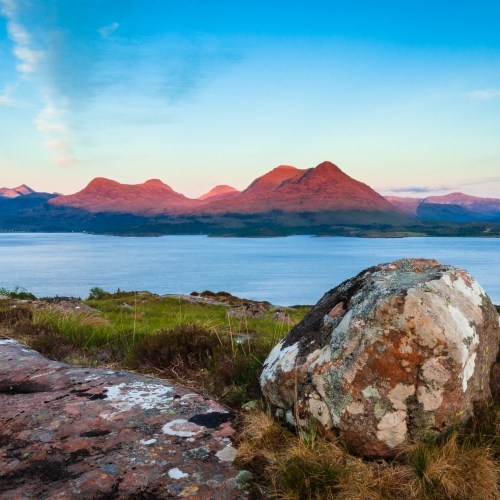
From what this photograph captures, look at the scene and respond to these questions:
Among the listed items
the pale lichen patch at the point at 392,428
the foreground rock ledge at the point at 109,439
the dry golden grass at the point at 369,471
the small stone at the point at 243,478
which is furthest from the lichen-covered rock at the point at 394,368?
the foreground rock ledge at the point at 109,439

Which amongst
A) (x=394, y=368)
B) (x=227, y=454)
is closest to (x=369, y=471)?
(x=394, y=368)

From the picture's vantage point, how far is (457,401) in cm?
387

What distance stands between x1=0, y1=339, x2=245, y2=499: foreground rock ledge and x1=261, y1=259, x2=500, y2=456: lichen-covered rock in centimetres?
98

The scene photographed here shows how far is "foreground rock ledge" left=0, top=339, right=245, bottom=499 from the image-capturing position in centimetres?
323

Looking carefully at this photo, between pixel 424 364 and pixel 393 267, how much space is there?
1401 mm

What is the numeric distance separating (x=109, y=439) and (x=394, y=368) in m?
2.68

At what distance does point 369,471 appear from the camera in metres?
3.44

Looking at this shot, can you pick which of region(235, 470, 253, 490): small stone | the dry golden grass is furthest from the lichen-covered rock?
region(235, 470, 253, 490): small stone

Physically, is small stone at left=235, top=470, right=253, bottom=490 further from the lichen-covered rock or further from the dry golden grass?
the lichen-covered rock

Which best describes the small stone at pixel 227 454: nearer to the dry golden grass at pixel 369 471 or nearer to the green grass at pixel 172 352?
the dry golden grass at pixel 369 471

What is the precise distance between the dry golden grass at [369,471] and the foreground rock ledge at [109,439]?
1.02 ft

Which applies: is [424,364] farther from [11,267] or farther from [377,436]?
[11,267]

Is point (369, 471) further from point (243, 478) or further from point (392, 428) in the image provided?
point (243, 478)

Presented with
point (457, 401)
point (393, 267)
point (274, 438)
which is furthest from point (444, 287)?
point (274, 438)
